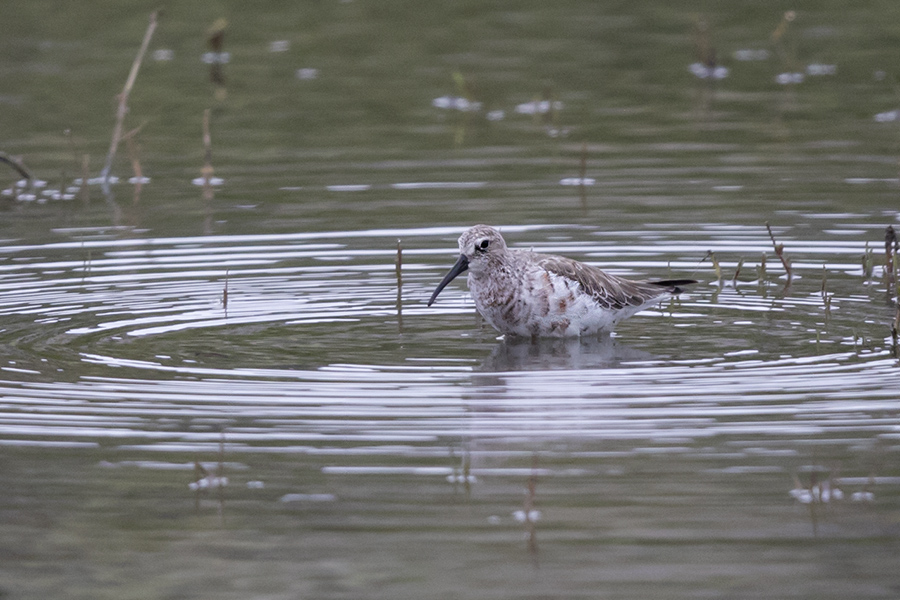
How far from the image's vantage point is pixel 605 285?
34.7 feet

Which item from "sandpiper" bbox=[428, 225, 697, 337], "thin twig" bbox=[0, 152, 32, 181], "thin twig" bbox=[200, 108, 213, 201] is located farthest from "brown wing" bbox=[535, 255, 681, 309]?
"thin twig" bbox=[0, 152, 32, 181]

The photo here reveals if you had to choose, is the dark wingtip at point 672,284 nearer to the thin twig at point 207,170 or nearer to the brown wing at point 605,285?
the brown wing at point 605,285

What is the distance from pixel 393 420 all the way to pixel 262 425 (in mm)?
708

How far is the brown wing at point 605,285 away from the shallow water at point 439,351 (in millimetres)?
255

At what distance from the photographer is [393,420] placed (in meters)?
8.08

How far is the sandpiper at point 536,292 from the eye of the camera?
10.3 m

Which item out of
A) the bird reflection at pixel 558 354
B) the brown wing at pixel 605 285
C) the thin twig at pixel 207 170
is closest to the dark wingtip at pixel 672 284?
the brown wing at pixel 605 285

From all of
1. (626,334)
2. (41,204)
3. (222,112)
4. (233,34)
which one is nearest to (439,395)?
(626,334)

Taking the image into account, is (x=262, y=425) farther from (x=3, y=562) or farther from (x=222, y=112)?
(x=222, y=112)

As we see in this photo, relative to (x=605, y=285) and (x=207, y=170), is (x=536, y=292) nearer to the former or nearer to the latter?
(x=605, y=285)

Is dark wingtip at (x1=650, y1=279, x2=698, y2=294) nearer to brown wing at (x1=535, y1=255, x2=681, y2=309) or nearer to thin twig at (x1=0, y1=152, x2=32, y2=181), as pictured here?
brown wing at (x1=535, y1=255, x2=681, y2=309)

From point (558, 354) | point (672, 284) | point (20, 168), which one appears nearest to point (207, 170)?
point (20, 168)

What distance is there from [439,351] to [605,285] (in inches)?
56.9

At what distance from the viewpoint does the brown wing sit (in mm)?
10453
